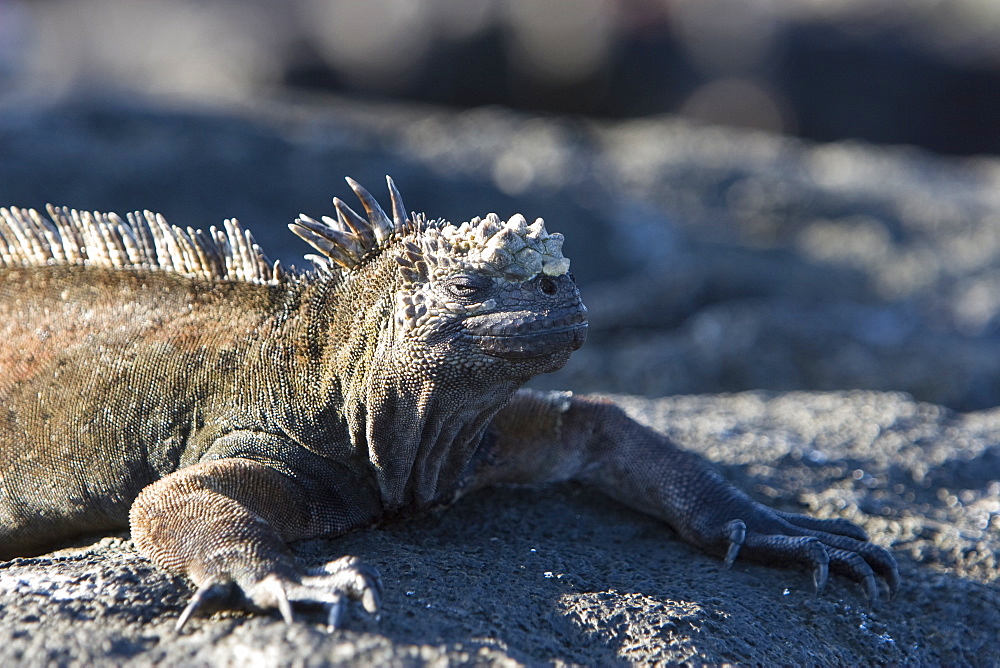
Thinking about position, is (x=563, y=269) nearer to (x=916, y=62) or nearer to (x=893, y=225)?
(x=893, y=225)

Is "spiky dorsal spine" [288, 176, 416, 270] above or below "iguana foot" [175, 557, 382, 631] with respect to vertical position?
above

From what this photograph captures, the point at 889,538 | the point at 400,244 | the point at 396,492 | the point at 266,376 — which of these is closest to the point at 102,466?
the point at 266,376

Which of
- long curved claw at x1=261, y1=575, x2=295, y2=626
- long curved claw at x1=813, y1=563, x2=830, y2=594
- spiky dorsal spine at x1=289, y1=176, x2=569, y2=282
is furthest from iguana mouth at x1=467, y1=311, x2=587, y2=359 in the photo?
long curved claw at x1=813, y1=563, x2=830, y2=594

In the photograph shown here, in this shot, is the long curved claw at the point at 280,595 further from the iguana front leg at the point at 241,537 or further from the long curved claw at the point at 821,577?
the long curved claw at the point at 821,577

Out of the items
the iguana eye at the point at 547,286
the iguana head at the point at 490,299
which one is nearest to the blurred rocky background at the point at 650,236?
the iguana head at the point at 490,299

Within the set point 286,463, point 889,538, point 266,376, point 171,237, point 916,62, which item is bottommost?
point 889,538

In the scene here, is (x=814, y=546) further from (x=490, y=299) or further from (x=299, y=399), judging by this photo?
(x=299, y=399)

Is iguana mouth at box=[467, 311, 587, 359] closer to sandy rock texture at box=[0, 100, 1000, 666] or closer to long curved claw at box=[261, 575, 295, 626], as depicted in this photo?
sandy rock texture at box=[0, 100, 1000, 666]
